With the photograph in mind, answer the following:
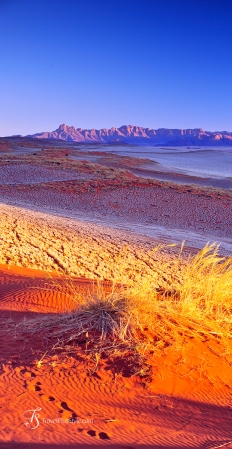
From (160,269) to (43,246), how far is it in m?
2.59

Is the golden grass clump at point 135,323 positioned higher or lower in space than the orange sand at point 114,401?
higher

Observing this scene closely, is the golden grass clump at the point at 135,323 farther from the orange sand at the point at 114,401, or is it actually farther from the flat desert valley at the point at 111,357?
the orange sand at the point at 114,401

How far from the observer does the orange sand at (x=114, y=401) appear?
3.11m

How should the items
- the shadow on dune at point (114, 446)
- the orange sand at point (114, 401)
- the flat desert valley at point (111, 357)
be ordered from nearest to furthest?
the shadow on dune at point (114, 446), the orange sand at point (114, 401), the flat desert valley at point (111, 357)

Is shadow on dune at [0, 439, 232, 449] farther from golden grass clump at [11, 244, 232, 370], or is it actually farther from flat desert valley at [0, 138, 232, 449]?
golden grass clump at [11, 244, 232, 370]

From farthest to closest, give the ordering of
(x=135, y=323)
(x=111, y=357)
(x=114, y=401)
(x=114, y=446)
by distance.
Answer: (x=135, y=323) → (x=111, y=357) → (x=114, y=401) → (x=114, y=446)

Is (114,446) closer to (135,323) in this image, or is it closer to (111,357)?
(111,357)

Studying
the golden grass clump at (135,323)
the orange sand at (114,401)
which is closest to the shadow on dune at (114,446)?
the orange sand at (114,401)

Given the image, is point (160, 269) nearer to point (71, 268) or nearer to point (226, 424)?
point (71, 268)

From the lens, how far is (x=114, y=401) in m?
3.75

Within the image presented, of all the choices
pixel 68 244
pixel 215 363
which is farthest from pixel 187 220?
pixel 215 363

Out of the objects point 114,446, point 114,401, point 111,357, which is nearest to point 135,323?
point 111,357

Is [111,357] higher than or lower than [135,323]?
lower

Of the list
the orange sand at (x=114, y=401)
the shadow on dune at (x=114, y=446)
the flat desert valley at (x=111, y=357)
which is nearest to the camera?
the shadow on dune at (x=114, y=446)
